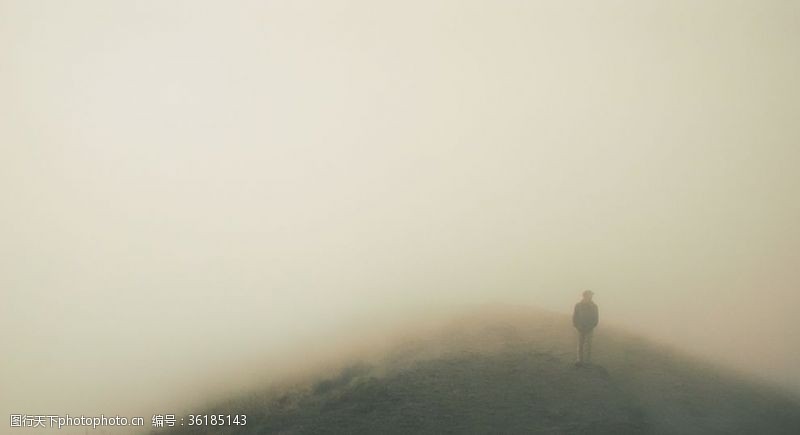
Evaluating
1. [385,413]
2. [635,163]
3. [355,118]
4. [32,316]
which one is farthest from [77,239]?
[635,163]

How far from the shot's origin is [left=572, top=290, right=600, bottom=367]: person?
2625 mm

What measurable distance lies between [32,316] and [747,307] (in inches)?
143

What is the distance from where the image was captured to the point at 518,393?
256 centimetres

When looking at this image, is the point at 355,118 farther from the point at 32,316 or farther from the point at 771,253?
the point at 771,253

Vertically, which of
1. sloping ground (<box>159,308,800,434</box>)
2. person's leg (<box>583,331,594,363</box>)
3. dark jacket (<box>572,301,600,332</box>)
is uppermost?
dark jacket (<box>572,301,600,332</box>)

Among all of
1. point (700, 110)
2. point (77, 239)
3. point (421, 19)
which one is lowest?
point (77, 239)

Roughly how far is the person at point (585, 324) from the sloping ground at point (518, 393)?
5 centimetres

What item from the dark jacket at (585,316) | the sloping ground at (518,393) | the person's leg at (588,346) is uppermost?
the dark jacket at (585,316)

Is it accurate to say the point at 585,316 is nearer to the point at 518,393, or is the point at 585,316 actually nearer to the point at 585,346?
the point at 585,346

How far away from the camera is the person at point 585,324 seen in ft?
8.61

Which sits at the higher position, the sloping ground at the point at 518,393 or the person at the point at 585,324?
the person at the point at 585,324

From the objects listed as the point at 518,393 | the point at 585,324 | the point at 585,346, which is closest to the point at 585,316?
the point at 585,324

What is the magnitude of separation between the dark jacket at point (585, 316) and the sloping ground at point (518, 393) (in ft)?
0.23

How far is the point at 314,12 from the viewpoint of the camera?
2752 mm
